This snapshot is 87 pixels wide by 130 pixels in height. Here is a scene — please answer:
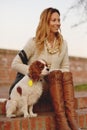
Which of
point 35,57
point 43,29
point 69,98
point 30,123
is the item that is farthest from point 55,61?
point 30,123

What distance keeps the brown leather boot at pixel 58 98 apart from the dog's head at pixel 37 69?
0.13 metres

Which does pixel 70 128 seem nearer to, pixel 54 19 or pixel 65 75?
pixel 65 75

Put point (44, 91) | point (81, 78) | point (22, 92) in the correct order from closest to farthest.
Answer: point (22, 92)
point (44, 91)
point (81, 78)

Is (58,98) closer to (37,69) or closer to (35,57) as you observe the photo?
(37,69)

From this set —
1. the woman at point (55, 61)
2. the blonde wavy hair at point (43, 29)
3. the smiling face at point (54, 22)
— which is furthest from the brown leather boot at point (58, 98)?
the smiling face at point (54, 22)

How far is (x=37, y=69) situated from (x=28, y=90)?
197mm

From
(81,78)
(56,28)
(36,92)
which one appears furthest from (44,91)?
(81,78)

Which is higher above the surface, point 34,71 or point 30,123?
point 34,71

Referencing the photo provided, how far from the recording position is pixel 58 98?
13.0 ft

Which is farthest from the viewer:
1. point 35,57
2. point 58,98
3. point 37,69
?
point 35,57

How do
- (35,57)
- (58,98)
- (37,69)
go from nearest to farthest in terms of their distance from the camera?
(37,69), (58,98), (35,57)

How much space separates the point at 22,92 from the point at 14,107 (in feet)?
0.53

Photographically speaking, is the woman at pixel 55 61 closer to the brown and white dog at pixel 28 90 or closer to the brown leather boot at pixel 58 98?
the brown leather boot at pixel 58 98

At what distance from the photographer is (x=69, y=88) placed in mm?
4008
